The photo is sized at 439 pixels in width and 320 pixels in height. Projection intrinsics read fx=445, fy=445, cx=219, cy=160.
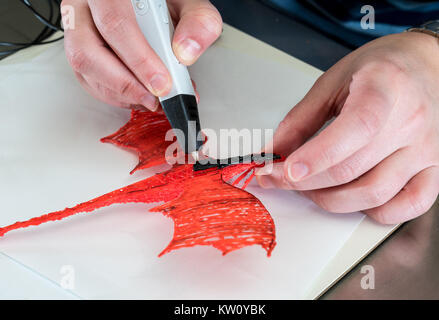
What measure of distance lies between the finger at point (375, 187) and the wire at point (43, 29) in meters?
0.59

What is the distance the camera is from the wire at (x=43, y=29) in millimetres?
819

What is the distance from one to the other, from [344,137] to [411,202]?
0.15 meters

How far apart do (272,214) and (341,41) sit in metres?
0.45

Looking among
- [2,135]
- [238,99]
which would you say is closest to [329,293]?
[238,99]

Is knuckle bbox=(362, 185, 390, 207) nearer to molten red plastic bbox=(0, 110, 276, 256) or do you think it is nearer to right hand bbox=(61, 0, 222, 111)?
molten red plastic bbox=(0, 110, 276, 256)

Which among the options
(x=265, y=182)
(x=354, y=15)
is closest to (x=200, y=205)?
(x=265, y=182)

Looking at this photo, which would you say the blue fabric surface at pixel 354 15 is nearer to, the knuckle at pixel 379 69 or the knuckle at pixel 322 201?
the knuckle at pixel 379 69

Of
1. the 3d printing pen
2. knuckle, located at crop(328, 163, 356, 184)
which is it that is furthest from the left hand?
the 3d printing pen

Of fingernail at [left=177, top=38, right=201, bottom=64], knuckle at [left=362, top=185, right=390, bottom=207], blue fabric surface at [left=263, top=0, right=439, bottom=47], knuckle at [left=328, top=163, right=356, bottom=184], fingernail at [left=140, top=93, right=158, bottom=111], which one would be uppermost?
blue fabric surface at [left=263, top=0, right=439, bottom=47]

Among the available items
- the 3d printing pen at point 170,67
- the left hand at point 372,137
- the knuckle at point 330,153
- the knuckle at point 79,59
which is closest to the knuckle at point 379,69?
the left hand at point 372,137

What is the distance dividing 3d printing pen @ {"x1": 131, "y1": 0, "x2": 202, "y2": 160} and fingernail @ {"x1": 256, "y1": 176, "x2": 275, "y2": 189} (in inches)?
4.0

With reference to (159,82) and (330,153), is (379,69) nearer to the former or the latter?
(330,153)

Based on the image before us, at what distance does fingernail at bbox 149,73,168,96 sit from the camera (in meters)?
0.54

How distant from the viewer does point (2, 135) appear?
0.66 metres
